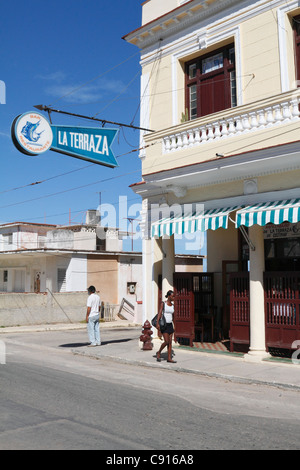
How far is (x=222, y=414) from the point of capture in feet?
21.9

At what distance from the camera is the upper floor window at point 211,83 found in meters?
12.8

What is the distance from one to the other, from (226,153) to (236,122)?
0.80 metres

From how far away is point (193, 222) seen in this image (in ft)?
38.6

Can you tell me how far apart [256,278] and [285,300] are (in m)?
0.84

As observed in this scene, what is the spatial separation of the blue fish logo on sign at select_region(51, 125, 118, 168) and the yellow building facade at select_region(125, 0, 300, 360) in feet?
5.11

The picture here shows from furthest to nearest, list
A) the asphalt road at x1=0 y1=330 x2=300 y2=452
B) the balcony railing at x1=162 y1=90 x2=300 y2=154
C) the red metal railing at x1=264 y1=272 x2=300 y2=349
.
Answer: the red metal railing at x1=264 y1=272 x2=300 y2=349, the balcony railing at x1=162 y1=90 x2=300 y2=154, the asphalt road at x1=0 y1=330 x2=300 y2=452

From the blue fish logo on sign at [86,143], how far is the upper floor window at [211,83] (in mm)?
2983

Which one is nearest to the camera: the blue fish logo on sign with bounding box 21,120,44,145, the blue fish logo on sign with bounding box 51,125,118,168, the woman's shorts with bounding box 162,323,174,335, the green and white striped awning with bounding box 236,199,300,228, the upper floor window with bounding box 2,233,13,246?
the green and white striped awning with bounding box 236,199,300,228

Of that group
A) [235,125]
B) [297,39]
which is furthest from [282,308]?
[297,39]

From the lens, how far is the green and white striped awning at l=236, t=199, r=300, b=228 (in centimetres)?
990

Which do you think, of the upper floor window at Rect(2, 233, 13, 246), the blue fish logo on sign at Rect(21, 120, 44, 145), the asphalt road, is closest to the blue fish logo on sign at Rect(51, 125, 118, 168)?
the blue fish logo on sign at Rect(21, 120, 44, 145)

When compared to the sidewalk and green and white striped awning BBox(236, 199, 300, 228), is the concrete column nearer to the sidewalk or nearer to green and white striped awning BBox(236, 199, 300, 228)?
the sidewalk

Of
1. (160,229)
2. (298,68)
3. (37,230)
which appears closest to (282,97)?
(298,68)

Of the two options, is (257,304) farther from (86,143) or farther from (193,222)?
(86,143)
